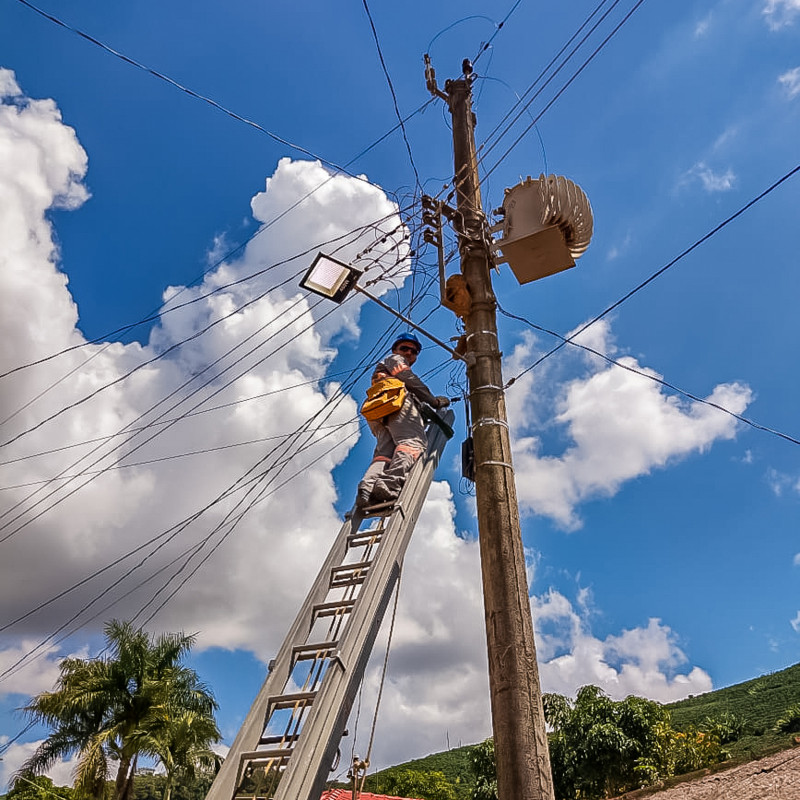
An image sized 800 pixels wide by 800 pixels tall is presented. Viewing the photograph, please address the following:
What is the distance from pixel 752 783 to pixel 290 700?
28.3 ft

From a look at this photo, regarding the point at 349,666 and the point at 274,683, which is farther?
the point at 274,683

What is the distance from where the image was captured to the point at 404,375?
6.66 metres

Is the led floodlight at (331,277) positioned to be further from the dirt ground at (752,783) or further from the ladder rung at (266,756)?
the dirt ground at (752,783)

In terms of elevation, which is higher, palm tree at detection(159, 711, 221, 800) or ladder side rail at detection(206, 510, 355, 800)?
palm tree at detection(159, 711, 221, 800)

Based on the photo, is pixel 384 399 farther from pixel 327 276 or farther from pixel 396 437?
pixel 327 276

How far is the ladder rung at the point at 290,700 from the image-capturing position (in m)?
4.32

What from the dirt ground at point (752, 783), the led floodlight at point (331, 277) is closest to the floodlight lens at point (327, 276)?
the led floodlight at point (331, 277)

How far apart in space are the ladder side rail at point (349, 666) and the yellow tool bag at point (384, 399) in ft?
2.06

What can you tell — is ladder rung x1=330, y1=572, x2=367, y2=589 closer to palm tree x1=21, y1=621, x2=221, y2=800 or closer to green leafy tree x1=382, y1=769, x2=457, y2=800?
palm tree x1=21, y1=621, x2=221, y2=800

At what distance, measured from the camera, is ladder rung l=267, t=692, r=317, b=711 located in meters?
4.32

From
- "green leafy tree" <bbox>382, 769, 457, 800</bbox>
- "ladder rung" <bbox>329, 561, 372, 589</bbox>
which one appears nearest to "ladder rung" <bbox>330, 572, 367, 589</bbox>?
"ladder rung" <bbox>329, 561, 372, 589</bbox>

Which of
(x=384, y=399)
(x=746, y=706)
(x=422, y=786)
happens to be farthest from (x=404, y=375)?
(x=746, y=706)

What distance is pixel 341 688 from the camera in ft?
13.8

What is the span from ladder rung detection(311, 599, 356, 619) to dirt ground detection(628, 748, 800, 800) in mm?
7363
